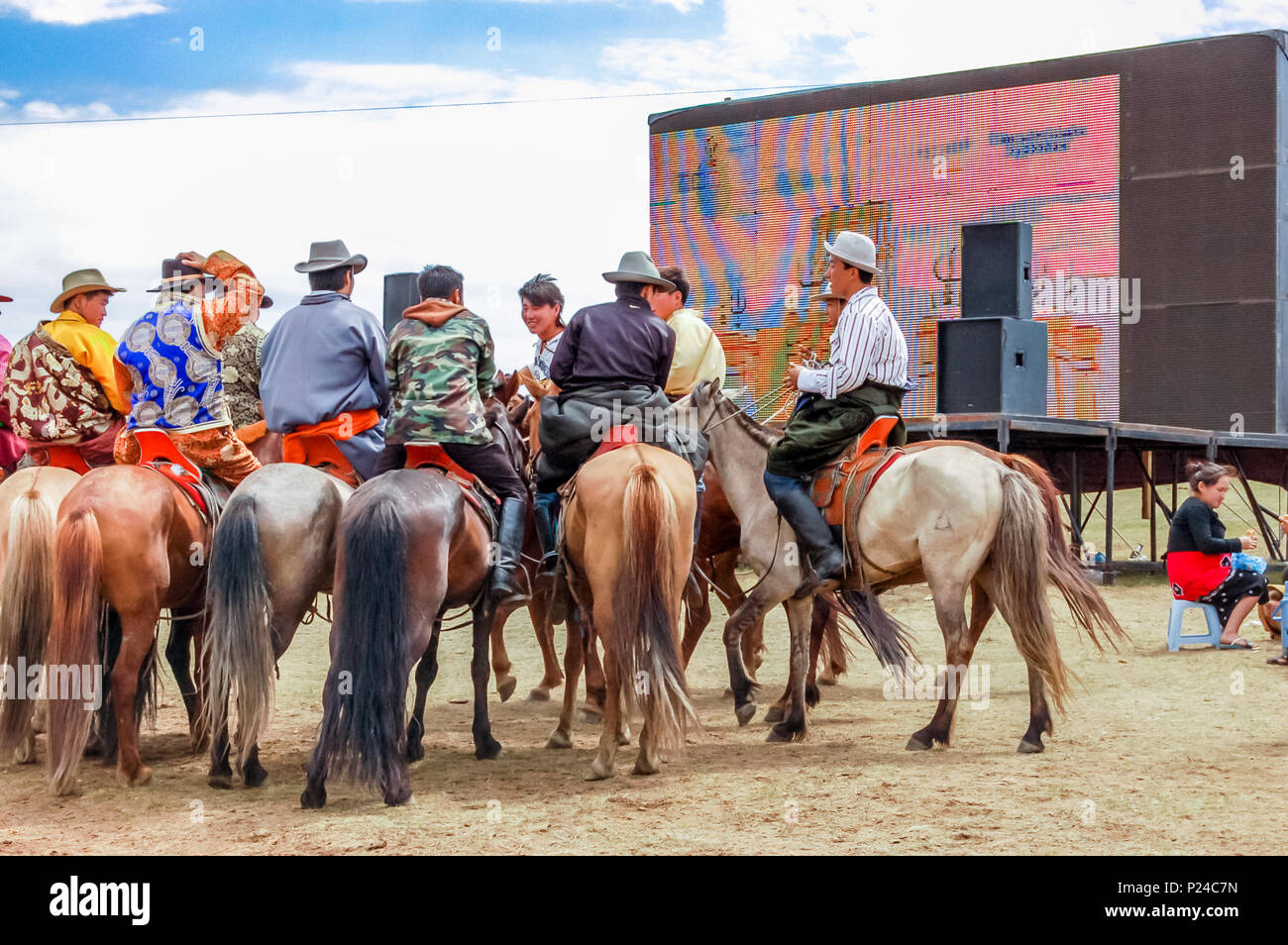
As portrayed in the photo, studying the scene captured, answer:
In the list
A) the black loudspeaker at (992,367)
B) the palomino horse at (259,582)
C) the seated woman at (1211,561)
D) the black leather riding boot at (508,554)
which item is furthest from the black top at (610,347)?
the black loudspeaker at (992,367)

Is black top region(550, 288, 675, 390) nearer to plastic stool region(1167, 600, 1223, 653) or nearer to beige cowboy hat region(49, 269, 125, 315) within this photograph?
beige cowboy hat region(49, 269, 125, 315)

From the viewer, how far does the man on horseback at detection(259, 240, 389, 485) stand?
6168 mm

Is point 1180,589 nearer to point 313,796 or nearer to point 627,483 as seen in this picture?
point 627,483

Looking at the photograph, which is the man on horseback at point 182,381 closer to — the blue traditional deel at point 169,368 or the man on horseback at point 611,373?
the blue traditional deel at point 169,368

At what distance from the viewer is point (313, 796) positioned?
17.6ft

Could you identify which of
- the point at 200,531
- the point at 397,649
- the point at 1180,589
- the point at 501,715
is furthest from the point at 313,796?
the point at 1180,589

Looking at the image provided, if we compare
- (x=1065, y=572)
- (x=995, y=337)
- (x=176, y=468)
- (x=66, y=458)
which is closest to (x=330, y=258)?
(x=176, y=468)

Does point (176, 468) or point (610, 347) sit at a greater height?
point (610, 347)

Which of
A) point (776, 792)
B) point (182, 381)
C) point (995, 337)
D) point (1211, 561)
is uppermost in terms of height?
point (995, 337)

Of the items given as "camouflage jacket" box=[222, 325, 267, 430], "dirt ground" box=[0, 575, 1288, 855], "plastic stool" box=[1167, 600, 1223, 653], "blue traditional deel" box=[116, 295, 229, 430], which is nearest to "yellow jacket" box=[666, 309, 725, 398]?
"dirt ground" box=[0, 575, 1288, 855]

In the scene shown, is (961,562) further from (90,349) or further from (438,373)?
(90,349)

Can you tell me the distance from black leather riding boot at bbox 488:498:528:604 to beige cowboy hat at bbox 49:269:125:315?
8.33 feet

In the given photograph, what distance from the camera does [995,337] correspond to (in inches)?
562

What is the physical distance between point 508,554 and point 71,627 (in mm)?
1910
